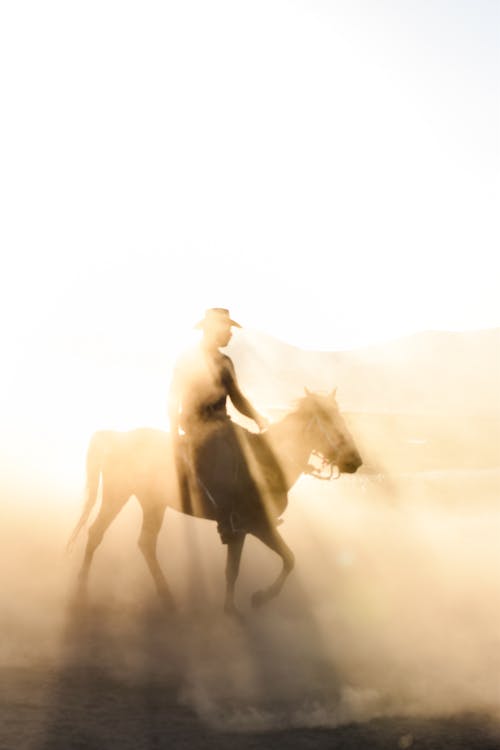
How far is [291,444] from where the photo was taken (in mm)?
9656

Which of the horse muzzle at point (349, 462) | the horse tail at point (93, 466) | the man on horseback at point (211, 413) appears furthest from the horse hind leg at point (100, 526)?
the horse muzzle at point (349, 462)

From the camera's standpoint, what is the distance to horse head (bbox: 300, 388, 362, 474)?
31.3ft

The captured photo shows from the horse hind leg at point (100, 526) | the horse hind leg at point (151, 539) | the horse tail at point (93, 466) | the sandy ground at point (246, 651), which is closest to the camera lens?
the sandy ground at point (246, 651)

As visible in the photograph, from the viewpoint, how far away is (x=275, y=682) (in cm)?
764

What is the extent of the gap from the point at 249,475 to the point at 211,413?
2.73 feet

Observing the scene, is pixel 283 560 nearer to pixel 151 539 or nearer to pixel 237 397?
pixel 151 539

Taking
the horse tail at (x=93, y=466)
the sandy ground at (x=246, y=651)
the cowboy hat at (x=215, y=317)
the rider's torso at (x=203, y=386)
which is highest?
the cowboy hat at (x=215, y=317)

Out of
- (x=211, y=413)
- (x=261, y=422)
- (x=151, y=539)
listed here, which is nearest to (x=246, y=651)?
(x=151, y=539)

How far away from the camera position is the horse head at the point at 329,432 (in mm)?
9531

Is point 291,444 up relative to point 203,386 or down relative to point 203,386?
down

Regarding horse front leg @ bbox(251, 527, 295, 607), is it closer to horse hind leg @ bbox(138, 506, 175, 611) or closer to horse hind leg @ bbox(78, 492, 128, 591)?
horse hind leg @ bbox(138, 506, 175, 611)

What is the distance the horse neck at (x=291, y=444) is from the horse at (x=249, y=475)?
0.03 ft

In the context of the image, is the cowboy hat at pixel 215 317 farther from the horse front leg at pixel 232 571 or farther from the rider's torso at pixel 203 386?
the horse front leg at pixel 232 571

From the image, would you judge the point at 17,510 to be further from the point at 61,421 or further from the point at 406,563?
the point at 61,421
